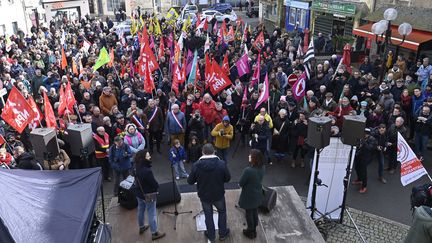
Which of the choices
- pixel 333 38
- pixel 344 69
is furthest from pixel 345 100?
pixel 333 38

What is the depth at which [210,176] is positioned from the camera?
5930mm

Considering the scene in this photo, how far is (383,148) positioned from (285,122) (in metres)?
2.49

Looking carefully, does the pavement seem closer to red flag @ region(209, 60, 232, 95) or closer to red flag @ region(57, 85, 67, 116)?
red flag @ region(209, 60, 232, 95)

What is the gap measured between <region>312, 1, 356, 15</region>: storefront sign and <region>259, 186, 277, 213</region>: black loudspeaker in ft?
57.2

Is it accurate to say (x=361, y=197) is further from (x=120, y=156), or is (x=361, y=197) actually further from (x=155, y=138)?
(x=155, y=138)

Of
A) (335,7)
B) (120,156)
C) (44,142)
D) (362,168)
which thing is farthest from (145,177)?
(335,7)

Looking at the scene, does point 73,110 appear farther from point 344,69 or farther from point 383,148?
point 344,69

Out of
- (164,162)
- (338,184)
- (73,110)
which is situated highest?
(73,110)

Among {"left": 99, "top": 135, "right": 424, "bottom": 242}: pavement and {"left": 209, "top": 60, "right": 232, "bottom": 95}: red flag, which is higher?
{"left": 209, "top": 60, "right": 232, "bottom": 95}: red flag

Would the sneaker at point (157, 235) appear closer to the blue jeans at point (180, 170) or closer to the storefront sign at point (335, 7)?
the blue jeans at point (180, 170)

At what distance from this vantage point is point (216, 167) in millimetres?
5895

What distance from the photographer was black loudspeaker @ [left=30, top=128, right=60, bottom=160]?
7.07m

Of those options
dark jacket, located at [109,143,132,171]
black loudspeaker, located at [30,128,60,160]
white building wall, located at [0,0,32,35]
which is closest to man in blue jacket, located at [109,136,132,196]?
dark jacket, located at [109,143,132,171]

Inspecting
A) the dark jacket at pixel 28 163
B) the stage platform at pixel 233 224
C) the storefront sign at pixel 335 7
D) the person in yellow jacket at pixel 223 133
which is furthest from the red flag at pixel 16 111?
the storefront sign at pixel 335 7
